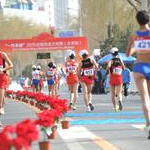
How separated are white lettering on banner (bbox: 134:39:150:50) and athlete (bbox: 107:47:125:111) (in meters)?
9.08

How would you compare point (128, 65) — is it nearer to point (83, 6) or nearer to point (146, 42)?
point (83, 6)

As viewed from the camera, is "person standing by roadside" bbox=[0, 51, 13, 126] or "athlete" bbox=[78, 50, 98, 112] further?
"athlete" bbox=[78, 50, 98, 112]

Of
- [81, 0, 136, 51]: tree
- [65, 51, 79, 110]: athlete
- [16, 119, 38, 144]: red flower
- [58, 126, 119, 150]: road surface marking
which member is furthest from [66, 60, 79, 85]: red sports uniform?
[81, 0, 136, 51]: tree

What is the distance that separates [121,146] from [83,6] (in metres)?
46.8

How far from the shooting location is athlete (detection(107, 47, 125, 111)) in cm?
2056

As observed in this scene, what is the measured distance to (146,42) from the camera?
37.3 feet

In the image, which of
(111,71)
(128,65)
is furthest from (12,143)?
(128,65)

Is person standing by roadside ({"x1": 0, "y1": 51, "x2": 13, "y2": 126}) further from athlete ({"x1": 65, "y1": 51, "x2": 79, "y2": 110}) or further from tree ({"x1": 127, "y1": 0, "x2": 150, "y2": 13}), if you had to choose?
tree ({"x1": 127, "y1": 0, "x2": 150, "y2": 13})

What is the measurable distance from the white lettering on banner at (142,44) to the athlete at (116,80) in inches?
358

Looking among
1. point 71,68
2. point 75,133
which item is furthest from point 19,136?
point 71,68

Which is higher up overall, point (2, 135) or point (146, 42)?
point (146, 42)

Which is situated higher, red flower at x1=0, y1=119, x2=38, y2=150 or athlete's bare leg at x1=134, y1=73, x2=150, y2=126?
athlete's bare leg at x1=134, y1=73, x2=150, y2=126

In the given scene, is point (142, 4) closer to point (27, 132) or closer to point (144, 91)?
point (144, 91)

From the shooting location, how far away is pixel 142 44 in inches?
448
